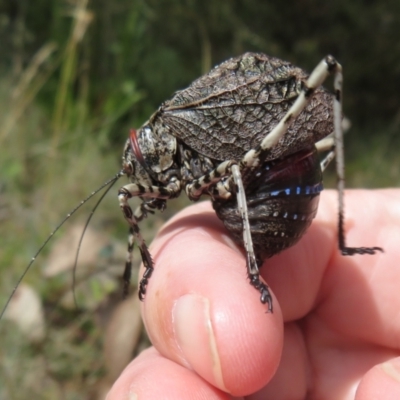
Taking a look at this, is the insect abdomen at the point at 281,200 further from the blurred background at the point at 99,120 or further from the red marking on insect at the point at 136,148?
the blurred background at the point at 99,120

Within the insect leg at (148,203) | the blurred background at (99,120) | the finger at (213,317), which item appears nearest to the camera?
the finger at (213,317)

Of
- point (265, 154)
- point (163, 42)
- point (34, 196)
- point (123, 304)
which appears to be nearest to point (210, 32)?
point (163, 42)

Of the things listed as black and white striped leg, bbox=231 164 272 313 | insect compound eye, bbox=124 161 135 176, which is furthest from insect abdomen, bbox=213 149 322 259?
insect compound eye, bbox=124 161 135 176

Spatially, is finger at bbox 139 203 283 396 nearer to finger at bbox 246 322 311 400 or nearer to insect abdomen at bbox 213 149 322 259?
insect abdomen at bbox 213 149 322 259

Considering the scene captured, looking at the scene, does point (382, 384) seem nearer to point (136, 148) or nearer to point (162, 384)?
point (162, 384)

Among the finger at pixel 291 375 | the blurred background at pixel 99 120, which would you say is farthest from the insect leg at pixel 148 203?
the blurred background at pixel 99 120
